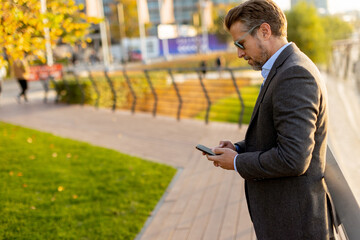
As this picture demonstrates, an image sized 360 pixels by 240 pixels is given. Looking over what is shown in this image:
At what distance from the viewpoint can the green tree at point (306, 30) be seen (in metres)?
24.2

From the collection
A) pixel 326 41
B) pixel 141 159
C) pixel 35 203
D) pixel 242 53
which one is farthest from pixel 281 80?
pixel 326 41

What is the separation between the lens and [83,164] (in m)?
5.65

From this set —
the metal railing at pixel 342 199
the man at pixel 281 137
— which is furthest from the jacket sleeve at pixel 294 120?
the metal railing at pixel 342 199

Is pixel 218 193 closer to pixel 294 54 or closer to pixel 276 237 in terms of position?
pixel 276 237

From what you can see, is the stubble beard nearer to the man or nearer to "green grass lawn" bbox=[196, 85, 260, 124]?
the man

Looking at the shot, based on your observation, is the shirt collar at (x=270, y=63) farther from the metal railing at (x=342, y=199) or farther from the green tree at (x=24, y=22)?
the green tree at (x=24, y=22)

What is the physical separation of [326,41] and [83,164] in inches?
980

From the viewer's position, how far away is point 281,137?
1.52 meters

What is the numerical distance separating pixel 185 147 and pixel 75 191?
2653 mm

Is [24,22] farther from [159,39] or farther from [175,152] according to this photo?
[159,39]

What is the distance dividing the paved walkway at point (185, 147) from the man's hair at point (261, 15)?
7.65 ft

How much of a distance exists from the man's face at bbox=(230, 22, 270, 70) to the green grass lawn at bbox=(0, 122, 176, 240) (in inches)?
99.9

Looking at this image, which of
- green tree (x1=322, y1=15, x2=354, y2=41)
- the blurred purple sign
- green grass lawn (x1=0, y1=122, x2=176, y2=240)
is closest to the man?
green grass lawn (x1=0, y1=122, x2=176, y2=240)

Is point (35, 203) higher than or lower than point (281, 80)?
lower
